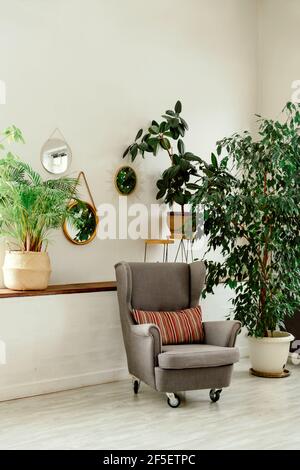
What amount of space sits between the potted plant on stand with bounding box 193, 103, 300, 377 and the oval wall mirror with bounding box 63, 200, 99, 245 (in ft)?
3.28

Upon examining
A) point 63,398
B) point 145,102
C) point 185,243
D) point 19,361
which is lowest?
point 63,398

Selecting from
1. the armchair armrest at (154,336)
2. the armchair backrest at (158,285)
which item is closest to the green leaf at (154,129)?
the armchair backrest at (158,285)

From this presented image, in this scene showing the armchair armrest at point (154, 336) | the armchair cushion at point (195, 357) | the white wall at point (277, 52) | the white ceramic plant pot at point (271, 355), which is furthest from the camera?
the white wall at point (277, 52)

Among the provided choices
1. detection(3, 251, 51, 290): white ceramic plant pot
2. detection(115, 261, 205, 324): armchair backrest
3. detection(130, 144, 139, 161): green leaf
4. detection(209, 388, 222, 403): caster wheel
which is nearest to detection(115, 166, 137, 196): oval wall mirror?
detection(130, 144, 139, 161): green leaf

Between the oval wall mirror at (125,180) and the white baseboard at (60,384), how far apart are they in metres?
1.67

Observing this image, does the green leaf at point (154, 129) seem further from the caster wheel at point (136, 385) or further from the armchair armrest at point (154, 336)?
the caster wheel at point (136, 385)

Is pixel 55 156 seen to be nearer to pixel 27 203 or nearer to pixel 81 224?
pixel 81 224

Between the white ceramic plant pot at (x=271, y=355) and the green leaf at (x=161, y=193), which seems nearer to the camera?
the white ceramic plant pot at (x=271, y=355)

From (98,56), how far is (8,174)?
161 centimetres

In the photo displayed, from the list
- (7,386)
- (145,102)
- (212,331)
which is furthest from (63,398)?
(145,102)

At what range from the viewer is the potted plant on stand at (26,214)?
462cm

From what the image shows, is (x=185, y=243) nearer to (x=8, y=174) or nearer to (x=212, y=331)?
(x=212, y=331)

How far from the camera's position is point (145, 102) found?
19.5ft

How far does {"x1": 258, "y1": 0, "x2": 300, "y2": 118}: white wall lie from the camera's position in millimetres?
6611
